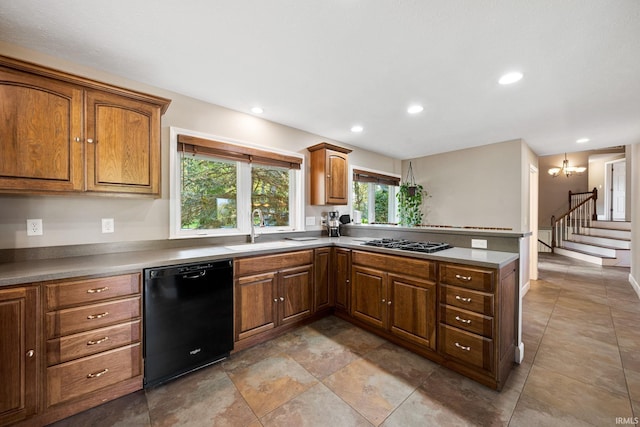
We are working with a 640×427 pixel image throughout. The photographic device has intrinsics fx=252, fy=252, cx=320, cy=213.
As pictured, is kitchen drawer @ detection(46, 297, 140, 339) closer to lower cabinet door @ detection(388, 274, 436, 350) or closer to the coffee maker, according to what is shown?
lower cabinet door @ detection(388, 274, 436, 350)

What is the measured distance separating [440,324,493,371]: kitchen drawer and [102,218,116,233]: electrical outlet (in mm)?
2874

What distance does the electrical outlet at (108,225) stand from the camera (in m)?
2.10

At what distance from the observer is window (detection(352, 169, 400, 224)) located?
4.52 metres

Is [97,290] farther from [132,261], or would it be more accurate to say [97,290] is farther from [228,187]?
[228,187]

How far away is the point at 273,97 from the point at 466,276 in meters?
2.39

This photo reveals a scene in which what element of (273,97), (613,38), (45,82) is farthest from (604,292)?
(45,82)

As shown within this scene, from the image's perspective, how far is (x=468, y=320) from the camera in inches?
76.0

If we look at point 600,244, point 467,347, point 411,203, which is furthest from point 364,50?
Result: point 600,244

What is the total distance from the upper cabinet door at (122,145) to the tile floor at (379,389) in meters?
1.54

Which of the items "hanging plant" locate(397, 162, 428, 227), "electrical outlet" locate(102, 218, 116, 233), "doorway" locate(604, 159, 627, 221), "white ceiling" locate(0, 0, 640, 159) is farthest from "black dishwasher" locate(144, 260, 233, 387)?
"doorway" locate(604, 159, 627, 221)

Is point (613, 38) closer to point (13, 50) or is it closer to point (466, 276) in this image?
point (466, 276)

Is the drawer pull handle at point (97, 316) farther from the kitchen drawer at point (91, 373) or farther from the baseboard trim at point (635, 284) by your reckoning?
the baseboard trim at point (635, 284)

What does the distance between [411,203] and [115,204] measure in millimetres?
4472

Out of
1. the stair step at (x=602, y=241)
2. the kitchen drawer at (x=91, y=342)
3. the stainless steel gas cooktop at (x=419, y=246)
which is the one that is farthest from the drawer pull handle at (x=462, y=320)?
the stair step at (x=602, y=241)
